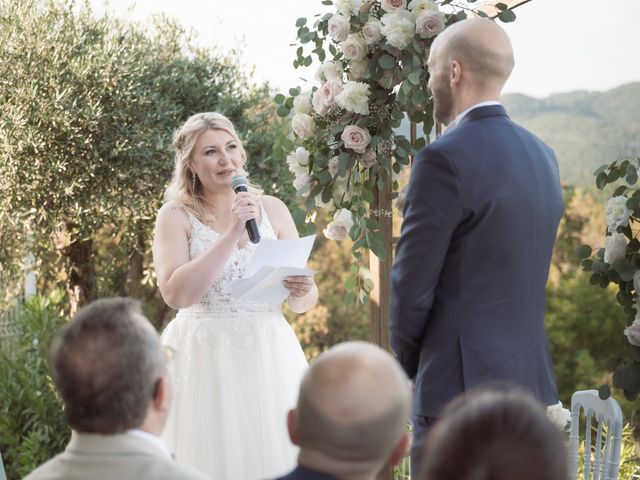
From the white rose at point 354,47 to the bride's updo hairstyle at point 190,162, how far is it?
0.51 m

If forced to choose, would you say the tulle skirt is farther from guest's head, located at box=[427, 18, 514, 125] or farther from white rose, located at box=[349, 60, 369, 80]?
guest's head, located at box=[427, 18, 514, 125]

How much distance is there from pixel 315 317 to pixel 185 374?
30.7 feet

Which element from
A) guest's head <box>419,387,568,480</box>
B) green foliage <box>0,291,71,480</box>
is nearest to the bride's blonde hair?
guest's head <box>419,387,568,480</box>

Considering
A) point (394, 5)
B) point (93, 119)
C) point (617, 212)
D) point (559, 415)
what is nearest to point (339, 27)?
point (394, 5)

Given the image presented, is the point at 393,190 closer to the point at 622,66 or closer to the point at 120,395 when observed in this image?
the point at 120,395

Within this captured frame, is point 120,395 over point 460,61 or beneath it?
beneath

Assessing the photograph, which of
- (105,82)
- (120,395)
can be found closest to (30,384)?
Answer: (105,82)

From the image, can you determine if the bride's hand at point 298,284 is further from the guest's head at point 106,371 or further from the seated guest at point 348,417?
the seated guest at point 348,417

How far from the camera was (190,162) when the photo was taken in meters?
3.56

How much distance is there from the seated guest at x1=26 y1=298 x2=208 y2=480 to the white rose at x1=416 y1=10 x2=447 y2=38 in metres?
1.95

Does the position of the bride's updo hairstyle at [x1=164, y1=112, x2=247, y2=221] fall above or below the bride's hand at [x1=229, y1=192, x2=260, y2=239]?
above

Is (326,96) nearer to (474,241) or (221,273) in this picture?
(221,273)

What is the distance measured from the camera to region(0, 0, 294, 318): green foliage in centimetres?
719

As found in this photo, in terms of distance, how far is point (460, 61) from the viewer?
92.0 inches
